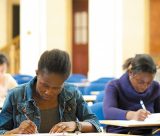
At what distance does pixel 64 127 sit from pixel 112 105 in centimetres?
135

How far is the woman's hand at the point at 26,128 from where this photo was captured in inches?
96.6

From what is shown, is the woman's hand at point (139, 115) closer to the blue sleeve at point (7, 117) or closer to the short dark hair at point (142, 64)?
the short dark hair at point (142, 64)

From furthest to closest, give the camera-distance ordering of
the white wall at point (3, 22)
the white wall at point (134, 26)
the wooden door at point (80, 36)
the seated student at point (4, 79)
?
the white wall at point (3, 22) → the wooden door at point (80, 36) → the white wall at point (134, 26) → the seated student at point (4, 79)

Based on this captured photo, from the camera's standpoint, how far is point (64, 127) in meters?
2.54

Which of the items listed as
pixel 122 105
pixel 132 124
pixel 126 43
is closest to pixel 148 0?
pixel 126 43

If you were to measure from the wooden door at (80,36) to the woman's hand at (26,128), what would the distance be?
444 inches

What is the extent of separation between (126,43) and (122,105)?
7616 millimetres

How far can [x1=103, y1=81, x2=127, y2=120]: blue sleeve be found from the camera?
3769 millimetres

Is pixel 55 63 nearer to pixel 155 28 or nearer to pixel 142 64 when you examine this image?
pixel 142 64

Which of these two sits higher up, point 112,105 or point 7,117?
point 7,117

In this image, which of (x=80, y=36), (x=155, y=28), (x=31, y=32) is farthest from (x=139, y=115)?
(x=80, y=36)

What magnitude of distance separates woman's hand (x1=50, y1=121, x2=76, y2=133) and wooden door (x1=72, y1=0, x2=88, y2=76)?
11176 mm

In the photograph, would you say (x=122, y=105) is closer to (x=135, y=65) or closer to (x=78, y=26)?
(x=135, y=65)

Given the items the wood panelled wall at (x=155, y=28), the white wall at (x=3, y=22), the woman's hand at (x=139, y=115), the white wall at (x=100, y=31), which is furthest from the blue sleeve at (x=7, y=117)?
the white wall at (x=3, y=22)
